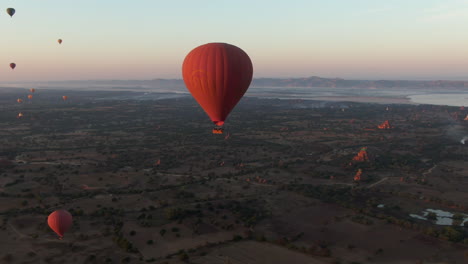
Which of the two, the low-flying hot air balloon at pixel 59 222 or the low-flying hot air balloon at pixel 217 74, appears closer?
Result: the low-flying hot air balloon at pixel 59 222

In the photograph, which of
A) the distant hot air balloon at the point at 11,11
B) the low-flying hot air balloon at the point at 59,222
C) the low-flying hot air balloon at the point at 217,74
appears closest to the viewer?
the low-flying hot air balloon at the point at 59,222

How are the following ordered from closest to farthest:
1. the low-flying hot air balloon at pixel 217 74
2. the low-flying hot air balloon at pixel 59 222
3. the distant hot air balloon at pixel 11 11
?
the low-flying hot air balloon at pixel 59 222 < the low-flying hot air balloon at pixel 217 74 < the distant hot air balloon at pixel 11 11

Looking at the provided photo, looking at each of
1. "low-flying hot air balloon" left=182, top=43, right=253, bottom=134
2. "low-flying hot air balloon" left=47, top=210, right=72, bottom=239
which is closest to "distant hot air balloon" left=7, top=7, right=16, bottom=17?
"low-flying hot air balloon" left=182, top=43, right=253, bottom=134

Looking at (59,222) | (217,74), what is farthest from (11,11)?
(217,74)

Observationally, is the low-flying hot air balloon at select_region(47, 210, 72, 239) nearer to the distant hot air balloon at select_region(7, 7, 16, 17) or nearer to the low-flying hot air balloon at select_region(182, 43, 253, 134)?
the low-flying hot air balloon at select_region(182, 43, 253, 134)

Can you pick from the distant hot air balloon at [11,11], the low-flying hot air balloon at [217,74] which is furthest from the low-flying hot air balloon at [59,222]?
the distant hot air balloon at [11,11]

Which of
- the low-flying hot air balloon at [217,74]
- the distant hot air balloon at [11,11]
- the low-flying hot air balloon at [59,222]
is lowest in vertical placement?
the low-flying hot air balloon at [59,222]

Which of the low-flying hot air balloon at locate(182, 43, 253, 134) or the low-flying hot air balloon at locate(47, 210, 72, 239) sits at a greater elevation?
the low-flying hot air balloon at locate(182, 43, 253, 134)

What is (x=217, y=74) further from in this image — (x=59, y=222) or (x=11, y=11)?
(x=11, y=11)

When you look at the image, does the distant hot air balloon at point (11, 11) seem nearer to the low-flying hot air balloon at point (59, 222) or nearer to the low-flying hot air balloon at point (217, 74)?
the low-flying hot air balloon at point (217, 74)
